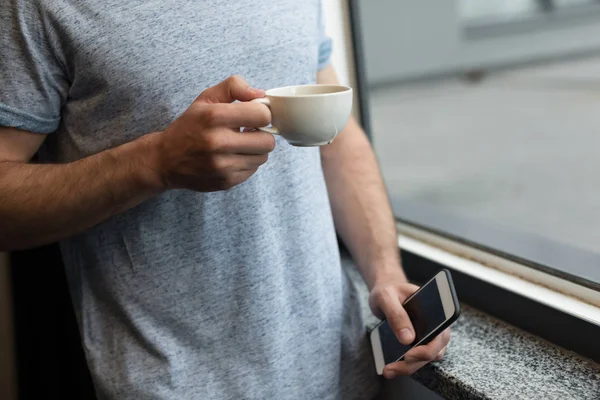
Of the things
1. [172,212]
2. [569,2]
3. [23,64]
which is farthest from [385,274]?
[569,2]

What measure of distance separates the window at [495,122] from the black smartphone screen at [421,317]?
1.00 feet

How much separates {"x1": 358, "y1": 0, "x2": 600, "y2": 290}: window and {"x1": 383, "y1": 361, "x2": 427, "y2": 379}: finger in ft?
1.08

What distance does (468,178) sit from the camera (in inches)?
127

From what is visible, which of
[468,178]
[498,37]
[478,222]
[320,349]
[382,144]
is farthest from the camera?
[498,37]

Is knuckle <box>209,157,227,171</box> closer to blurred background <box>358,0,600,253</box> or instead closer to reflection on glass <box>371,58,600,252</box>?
blurred background <box>358,0,600,253</box>

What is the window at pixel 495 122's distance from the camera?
5.20ft

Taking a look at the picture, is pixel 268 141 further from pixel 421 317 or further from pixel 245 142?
pixel 421 317

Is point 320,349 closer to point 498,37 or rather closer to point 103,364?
point 103,364

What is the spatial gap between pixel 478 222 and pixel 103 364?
2.96 ft

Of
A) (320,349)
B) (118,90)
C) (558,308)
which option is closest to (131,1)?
(118,90)

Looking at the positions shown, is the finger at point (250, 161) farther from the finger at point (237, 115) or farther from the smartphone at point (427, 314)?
the smartphone at point (427, 314)

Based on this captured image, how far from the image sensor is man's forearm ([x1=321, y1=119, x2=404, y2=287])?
1.04 m

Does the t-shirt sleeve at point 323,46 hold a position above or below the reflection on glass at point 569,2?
above

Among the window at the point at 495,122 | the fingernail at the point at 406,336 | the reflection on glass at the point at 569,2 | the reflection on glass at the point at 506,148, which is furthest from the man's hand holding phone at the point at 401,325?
the reflection on glass at the point at 569,2
